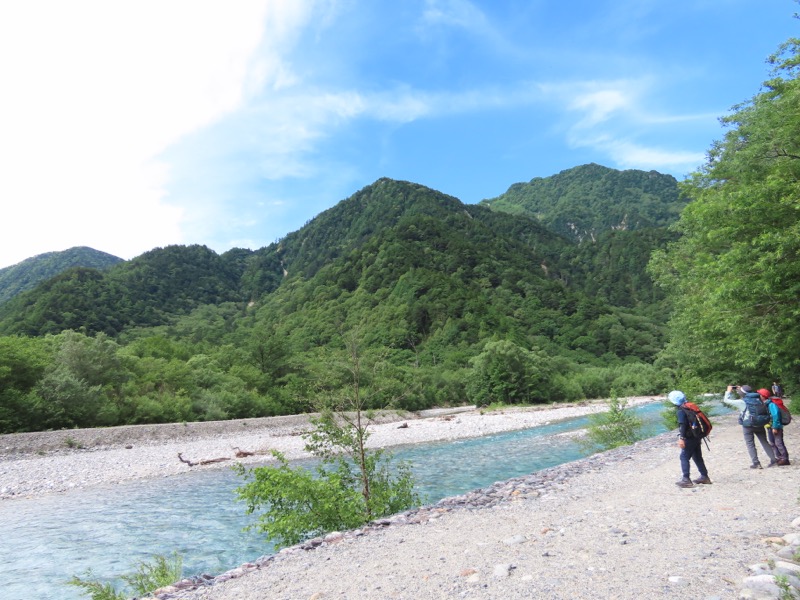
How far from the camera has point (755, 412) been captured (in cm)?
1063

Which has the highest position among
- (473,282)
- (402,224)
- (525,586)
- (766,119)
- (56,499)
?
(402,224)

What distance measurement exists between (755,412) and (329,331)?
102 meters

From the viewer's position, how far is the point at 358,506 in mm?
9008

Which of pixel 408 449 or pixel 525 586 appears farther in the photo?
pixel 408 449

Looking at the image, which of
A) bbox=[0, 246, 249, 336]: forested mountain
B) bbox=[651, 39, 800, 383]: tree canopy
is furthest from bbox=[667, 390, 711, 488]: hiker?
bbox=[0, 246, 249, 336]: forested mountain

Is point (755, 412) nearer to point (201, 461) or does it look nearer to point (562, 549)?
point (562, 549)

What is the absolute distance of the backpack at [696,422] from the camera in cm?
948

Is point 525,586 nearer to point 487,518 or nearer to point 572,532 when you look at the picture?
point 572,532

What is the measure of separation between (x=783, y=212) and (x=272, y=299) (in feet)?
519

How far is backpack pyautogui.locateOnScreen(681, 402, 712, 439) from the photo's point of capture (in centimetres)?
948

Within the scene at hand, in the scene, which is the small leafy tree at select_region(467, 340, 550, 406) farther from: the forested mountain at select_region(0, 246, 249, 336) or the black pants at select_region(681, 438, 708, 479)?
the forested mountain at select_region(0, 246, 249, 336)

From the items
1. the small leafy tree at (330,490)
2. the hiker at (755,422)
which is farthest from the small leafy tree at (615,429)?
the small leafy tree at (330,490)

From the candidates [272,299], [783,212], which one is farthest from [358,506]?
[272,299]

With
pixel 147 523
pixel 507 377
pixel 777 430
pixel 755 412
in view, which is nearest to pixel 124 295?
pixel 507 377
